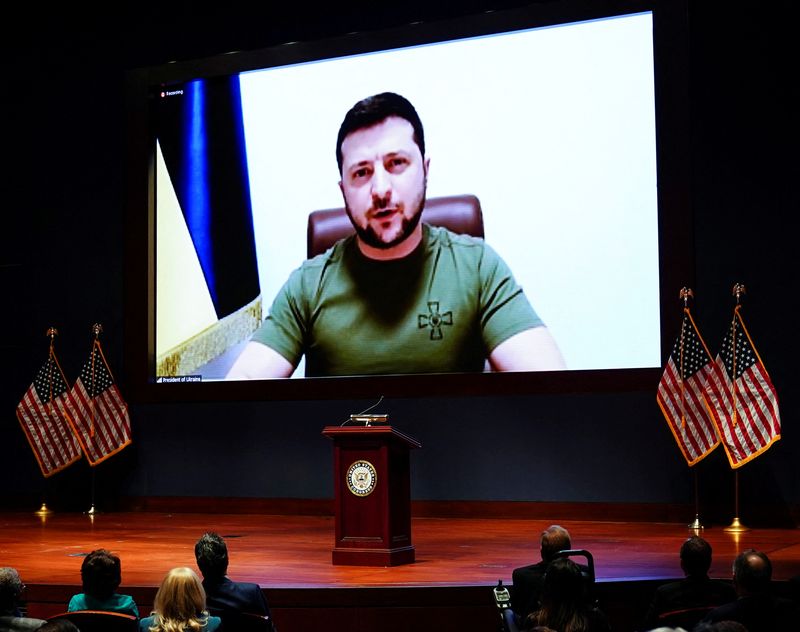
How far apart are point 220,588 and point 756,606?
1.88 meters

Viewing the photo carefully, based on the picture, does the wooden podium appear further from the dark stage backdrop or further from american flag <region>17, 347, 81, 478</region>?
american flag <region>17, 347, 81, 478</region>

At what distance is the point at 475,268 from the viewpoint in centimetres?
875

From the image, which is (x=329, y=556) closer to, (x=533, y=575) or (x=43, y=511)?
(x=533, y=575)

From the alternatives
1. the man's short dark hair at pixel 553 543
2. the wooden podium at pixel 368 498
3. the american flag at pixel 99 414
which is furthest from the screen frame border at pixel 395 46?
the man's short dark hair at pixel 553 543

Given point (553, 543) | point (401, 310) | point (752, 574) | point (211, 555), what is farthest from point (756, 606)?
point (401, 310)

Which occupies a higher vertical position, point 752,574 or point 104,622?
point 752,574

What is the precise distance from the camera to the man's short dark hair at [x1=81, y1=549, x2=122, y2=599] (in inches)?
153

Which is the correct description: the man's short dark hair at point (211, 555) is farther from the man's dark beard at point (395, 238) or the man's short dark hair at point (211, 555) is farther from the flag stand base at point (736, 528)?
the man's dark beard at point (395, 238)

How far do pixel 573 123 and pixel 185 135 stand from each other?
346 centimetres

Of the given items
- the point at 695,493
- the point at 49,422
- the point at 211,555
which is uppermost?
the point at 49,422

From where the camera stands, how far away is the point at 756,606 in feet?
11.5

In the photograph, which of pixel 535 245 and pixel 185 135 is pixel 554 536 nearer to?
pixel 535 245

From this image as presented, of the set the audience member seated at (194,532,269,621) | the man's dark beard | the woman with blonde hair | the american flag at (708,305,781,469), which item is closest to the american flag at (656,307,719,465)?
the american flag at (708,305,781,469)

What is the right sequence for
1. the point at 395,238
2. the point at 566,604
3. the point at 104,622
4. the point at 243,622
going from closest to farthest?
the point at 566,604 → the point at 104,622 → the point at 243,622 → the point at 395,238
